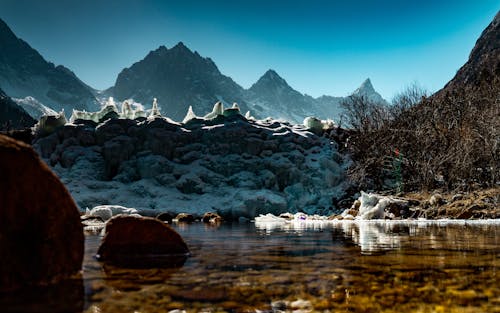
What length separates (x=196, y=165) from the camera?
150 ft

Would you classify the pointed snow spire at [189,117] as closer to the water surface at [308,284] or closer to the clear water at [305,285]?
the water surface at [308,284]

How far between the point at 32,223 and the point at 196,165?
1624 inches

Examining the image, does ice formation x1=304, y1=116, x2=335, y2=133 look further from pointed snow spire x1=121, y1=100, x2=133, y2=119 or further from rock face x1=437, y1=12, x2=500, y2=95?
rock face x1=437, y1=12, x2=500, y2=95

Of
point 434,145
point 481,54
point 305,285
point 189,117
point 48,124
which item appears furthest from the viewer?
point 481,54

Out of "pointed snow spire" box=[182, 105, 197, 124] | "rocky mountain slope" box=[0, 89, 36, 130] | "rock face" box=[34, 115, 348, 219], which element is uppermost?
"rocky mountain slope" box=[0, 89, 36, 130]

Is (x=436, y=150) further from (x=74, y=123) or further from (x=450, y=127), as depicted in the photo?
(x=74, y=123)

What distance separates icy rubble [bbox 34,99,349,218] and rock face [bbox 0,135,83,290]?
33217 mm

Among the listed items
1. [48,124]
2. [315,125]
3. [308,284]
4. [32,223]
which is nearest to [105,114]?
[48,124]

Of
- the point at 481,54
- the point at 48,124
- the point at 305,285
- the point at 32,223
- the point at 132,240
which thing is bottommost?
the point at 305,285

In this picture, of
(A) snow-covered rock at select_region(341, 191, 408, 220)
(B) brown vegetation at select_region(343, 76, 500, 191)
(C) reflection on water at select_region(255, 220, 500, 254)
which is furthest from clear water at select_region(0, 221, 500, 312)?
(B) brown vegetation at select_region(343, 76, 500, 191)

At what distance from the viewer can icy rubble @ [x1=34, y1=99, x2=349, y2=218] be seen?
1569 inches

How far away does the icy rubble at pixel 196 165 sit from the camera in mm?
39844

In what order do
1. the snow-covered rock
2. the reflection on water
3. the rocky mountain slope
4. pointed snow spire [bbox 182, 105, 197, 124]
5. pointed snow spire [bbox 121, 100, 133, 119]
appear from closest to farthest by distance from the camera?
the reflection on water, the snow-covered rock, pointed snow spire [bbox 182, 105, 197, 124], pointed snow spire [bbox 121, 100, 133, 119], the rocky mountain slope

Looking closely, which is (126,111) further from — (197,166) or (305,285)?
(305,285)
